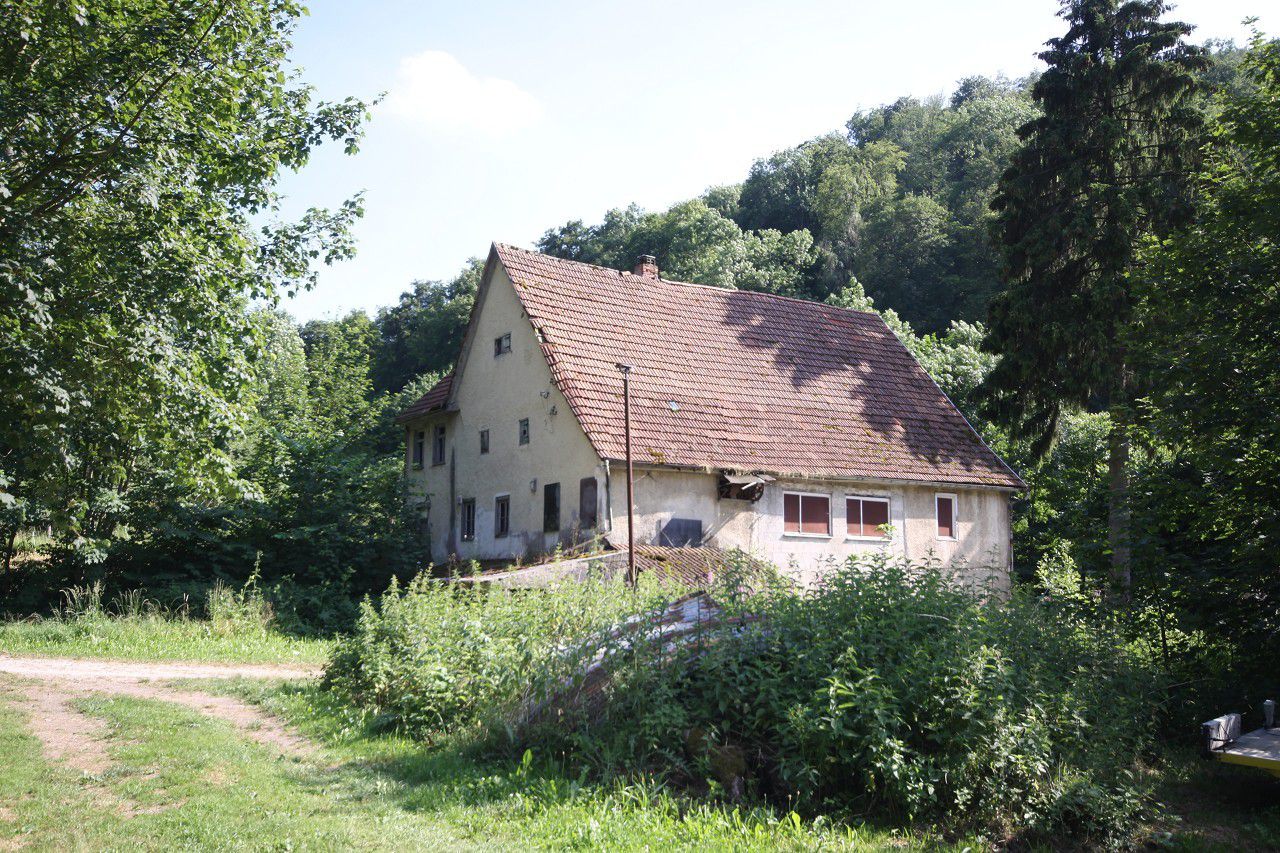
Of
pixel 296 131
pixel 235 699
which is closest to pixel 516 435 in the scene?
pixel 296 131

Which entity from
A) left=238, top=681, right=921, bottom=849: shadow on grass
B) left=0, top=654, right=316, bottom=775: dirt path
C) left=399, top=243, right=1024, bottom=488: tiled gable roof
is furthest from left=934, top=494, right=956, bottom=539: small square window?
left=238, top=681, right=921, bottom=849: shadow on grass

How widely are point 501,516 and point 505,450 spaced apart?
179 centimetres

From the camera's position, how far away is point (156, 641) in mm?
19062

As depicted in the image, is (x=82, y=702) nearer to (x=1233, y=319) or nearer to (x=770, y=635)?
(x=770, y=635)

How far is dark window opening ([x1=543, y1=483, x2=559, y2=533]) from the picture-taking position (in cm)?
2436

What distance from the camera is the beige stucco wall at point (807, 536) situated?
2278cm

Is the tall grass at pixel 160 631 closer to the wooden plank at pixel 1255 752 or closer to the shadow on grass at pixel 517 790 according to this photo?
the shadow on grass at pixel 517 790

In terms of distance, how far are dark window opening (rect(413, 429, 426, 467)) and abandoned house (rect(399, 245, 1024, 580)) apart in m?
0.80

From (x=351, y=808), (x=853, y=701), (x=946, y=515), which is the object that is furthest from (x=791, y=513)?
(x=351, y=808)

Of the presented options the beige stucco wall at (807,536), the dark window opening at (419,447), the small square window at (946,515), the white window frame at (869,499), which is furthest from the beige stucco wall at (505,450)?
the small square window at (946,515)

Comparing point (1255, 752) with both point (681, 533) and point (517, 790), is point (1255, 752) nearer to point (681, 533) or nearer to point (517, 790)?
point (517, 790)

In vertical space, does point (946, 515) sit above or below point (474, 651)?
above

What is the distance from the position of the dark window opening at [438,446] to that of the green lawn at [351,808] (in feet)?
68.4

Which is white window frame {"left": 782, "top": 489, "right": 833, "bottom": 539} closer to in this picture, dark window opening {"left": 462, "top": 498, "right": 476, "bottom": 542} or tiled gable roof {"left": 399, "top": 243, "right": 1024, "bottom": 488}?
tiled gable roof {"left": 399, "top": 243, "right": 1024, "bottom": 488}
